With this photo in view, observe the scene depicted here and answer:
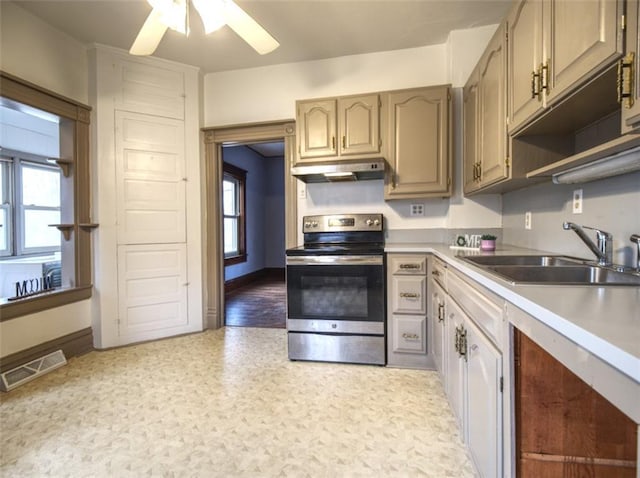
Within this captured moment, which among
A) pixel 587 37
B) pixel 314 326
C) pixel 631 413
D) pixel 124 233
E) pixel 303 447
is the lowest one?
pixel 303 447

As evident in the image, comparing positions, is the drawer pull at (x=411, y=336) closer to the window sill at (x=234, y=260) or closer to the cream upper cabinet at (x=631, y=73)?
the cream upper cabinet at (x=631, y=73)

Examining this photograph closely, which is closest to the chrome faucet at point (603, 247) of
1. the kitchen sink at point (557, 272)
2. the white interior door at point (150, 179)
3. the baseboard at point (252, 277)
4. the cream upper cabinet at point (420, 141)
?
the kitchen sink at point (557, 272)

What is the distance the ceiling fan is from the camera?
1582 mm

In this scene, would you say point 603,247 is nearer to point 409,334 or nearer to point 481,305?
point 481,305

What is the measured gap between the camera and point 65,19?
2430 mm

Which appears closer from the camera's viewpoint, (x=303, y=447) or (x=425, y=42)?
(x=303, y=447)

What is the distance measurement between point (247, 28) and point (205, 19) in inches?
8.4

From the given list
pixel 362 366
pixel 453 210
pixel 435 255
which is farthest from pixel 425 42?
pixel 362 366

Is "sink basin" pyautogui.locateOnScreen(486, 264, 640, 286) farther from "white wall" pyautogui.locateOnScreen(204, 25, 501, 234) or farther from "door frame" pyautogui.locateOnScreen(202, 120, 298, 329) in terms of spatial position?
"door frame" pyautogui.locateOnScreen(202, 120, 298, 329)

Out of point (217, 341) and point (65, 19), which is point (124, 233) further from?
point (65, 19)

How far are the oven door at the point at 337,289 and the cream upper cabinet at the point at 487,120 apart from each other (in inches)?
35.8

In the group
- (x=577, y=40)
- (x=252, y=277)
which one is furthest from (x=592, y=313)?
(x=252, y=277)

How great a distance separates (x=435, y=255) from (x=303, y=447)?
142 cm

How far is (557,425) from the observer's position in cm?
96
